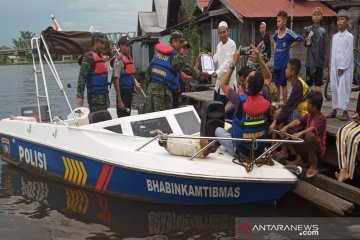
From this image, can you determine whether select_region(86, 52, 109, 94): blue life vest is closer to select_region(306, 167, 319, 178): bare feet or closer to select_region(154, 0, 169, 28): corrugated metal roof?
select_region(306, 167, 319, 178): bare feet

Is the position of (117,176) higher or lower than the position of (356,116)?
lower

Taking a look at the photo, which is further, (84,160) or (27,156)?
(27,156)

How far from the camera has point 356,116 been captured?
5.00 m

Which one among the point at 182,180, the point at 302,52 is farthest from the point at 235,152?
the point at 302,52

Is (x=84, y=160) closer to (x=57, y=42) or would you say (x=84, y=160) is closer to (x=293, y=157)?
(x=57, y=42)

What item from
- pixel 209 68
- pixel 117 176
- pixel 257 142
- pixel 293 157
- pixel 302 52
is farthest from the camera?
pixel 302 52

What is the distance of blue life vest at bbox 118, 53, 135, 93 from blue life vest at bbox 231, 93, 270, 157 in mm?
2883

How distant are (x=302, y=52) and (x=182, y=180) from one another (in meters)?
9.58

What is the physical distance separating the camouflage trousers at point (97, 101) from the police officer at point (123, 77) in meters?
0.24

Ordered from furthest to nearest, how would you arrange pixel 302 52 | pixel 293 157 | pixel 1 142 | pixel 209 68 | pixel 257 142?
pixel 302 52 → pixel 1 142 → pixel 209 68 → pixel 293 157 → pixel 257 142

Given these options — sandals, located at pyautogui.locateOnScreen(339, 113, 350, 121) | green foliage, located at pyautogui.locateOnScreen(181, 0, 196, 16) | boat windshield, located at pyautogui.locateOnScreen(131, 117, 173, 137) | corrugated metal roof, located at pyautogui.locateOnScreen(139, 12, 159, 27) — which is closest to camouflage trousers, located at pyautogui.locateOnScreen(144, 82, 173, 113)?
boat windshield, located at pyautogui.locateOnScreen(131, 117, 173, 137)

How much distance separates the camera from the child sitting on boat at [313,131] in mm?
5062

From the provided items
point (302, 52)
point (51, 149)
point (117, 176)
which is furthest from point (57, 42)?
point (302, 52)

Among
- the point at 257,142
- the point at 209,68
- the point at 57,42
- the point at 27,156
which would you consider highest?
the point at 57,42
